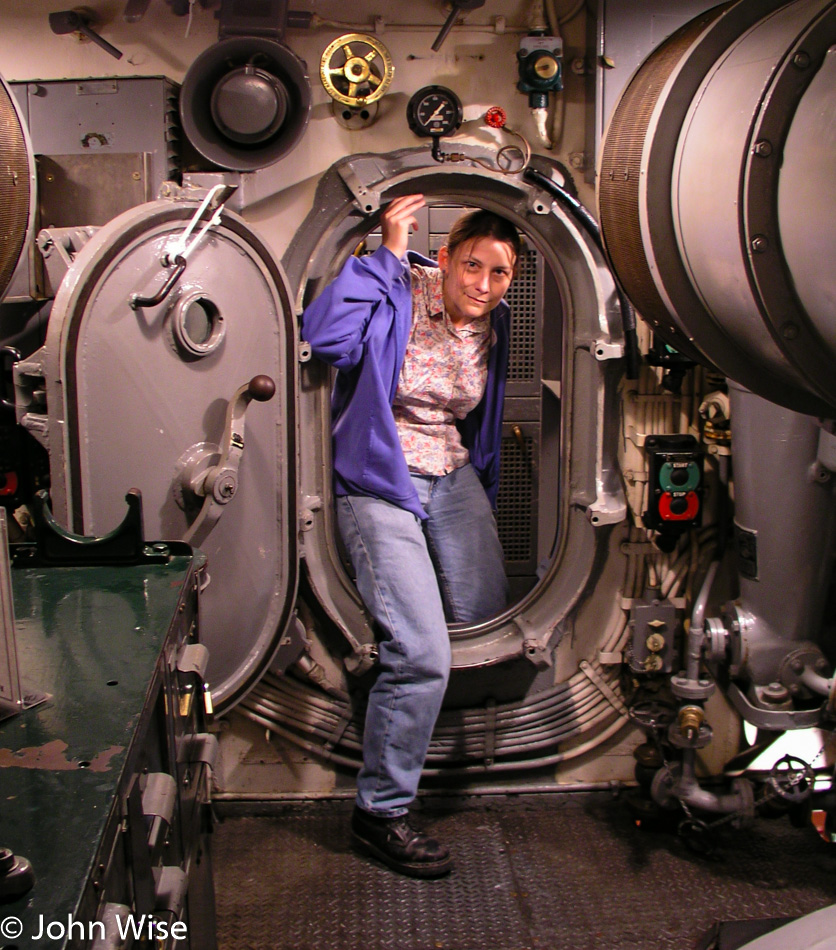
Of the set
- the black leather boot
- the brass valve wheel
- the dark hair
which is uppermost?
the brass valve wheel

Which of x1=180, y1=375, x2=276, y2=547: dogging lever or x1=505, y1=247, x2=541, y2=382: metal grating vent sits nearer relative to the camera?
x1=180, y1=375, x2=276, y2=547: dogging lever

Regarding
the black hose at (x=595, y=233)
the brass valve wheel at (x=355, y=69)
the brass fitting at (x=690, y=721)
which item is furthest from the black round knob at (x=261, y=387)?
the brass fitting at (x=690, y=721)

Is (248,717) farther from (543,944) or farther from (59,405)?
(59,405)

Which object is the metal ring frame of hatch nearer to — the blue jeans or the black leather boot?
the blue jeans

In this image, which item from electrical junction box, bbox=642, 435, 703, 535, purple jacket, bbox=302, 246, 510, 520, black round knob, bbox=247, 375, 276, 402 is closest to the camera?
black round knob, bbox=247, 375, 276, 402

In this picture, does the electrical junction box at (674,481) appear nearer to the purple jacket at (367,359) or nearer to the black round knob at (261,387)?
the purple jacket at (367,359)

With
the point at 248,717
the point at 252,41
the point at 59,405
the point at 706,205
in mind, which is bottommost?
the point at 248,717

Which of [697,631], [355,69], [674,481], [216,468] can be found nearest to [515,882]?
[697,631]

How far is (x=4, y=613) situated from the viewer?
105 centimetres

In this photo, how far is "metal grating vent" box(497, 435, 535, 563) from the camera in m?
4.01

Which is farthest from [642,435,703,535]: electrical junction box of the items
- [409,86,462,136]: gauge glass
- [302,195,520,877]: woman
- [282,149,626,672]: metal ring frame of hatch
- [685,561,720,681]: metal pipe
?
[409,86,462,136]: gauge glass

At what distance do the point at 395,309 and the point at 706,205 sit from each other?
1.60m

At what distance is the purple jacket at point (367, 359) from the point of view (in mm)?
2551

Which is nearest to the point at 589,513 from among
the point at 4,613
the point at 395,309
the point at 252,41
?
the point at 395,309
